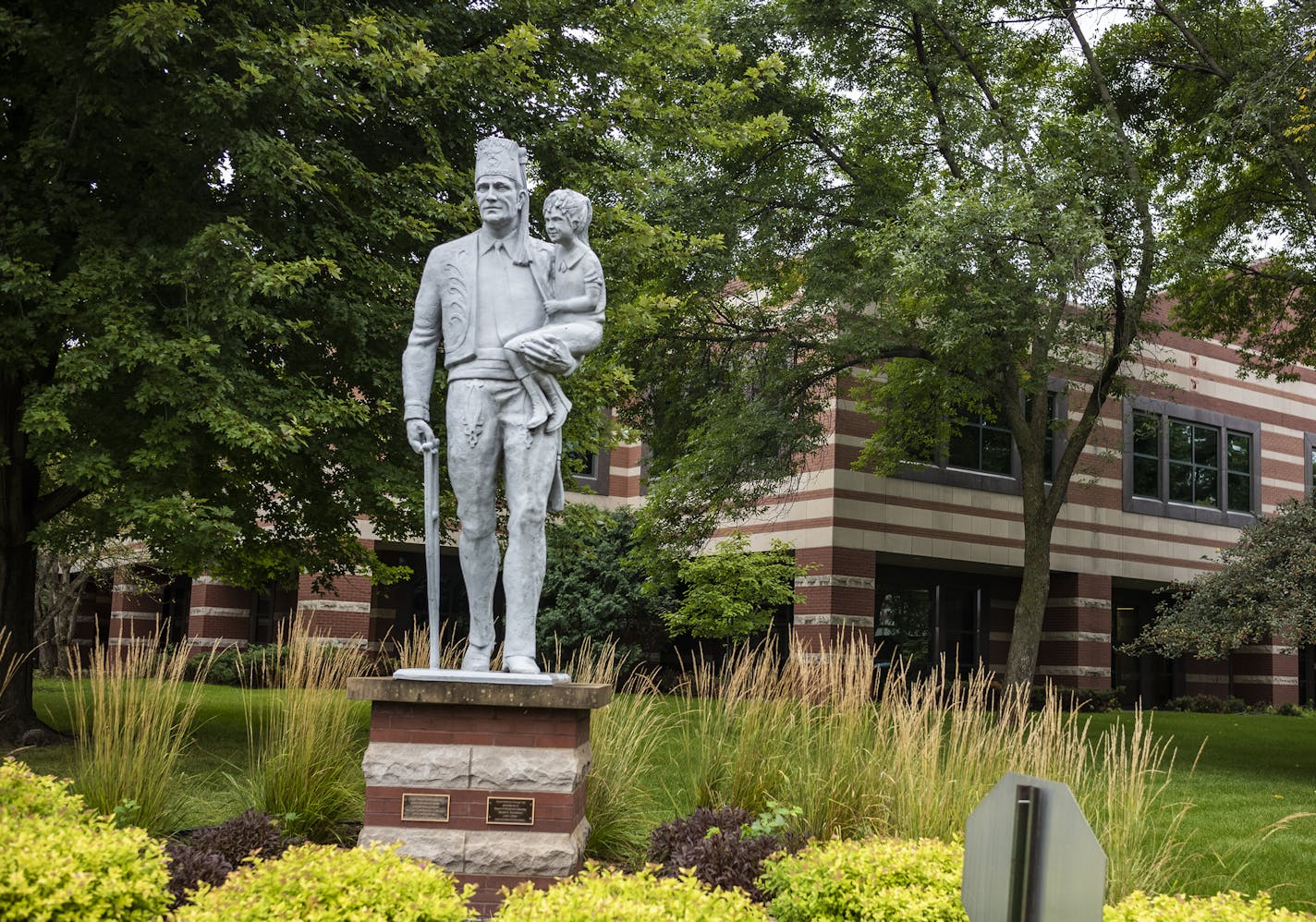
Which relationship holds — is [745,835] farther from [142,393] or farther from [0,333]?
[0,333]

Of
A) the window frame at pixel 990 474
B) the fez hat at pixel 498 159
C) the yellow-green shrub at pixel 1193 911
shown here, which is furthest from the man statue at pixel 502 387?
the window frame at pixel 990 474

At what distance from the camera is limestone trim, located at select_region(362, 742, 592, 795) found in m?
6.30

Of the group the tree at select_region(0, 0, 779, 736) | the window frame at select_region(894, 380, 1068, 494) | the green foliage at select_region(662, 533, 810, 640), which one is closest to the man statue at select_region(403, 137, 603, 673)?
the tree at select_region(0, 0, 779, 736)

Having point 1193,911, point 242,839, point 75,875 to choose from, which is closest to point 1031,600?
point 242,839

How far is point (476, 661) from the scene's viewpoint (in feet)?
22.3

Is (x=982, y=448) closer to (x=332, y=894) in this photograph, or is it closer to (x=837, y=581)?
(x=837, y=581)

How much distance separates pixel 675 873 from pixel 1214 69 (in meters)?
16.2

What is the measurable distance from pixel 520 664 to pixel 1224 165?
18656mm

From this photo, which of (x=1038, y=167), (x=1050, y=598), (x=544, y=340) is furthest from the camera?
(x=1050, y=598)

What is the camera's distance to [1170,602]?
31.8m

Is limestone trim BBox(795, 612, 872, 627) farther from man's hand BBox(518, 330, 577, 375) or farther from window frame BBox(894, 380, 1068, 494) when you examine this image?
man's hand BBox(518, 330, 577, 375)

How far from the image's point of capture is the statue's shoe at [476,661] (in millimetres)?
6789

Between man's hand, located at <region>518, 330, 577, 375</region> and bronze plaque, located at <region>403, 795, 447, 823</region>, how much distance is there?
2437 mm

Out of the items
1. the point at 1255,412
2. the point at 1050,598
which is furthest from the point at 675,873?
the point at 1255,412
